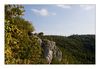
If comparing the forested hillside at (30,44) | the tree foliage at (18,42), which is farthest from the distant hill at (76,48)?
the tree foliage at (18,42)

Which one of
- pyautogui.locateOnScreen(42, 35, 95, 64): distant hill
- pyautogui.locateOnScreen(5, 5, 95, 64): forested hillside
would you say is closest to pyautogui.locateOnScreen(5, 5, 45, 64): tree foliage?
pyautogui.locateOnScreen(5, 5, 95, 64): forested hillside

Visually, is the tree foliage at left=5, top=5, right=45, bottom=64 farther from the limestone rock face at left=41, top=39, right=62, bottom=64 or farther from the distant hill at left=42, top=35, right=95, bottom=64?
the distant hill at left=42, top=35, right=95, bottom=64

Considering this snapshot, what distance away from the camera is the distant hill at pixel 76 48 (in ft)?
17.5

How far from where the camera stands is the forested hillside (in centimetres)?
535

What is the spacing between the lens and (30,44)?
5387mm

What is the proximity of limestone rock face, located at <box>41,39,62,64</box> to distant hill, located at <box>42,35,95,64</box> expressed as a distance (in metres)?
Answer: 0.05

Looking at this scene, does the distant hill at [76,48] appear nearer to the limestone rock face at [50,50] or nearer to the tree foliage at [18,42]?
the limestone rock face at [50,50]

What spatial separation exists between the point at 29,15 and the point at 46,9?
0.22m

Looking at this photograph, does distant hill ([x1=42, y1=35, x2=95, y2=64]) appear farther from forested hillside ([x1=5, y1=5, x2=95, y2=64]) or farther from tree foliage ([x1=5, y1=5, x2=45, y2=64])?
tree foliage ([x1=5, y1=5, x2=45, y2=64])

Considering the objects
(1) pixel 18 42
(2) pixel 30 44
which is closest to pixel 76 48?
(2) pixel 30 44

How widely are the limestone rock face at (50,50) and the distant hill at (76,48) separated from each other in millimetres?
45

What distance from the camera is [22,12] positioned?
5.38m

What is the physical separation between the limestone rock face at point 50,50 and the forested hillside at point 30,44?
0.04 meters

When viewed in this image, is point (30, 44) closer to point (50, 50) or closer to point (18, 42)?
point (18, 42)
